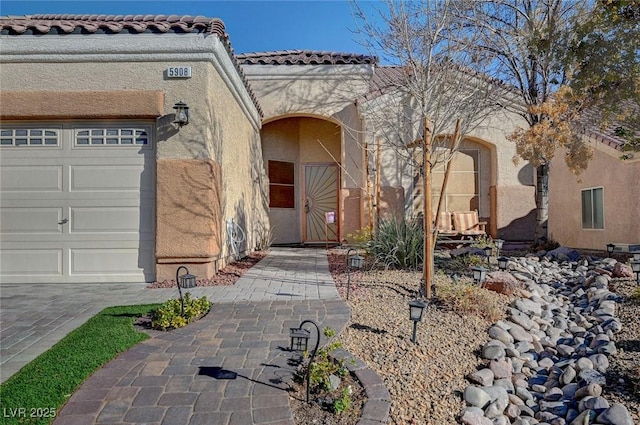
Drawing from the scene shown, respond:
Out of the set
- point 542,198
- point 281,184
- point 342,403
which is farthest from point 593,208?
point 342,403

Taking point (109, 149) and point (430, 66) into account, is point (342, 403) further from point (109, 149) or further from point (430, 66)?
point (109, 149)

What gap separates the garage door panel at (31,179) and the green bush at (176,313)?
3742mm

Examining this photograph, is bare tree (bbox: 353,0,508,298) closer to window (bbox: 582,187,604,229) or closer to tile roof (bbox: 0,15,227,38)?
tile roof (bbox: 0,15,227,38)

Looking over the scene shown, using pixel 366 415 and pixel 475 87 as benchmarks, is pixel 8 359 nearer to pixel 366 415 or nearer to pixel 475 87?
pixel 366 415

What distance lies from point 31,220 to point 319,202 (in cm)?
870

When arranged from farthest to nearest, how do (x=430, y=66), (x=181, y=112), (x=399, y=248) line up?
(x=399, y=248), (x=181, y=112), (x=430, y=66)

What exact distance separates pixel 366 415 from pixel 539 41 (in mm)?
7348

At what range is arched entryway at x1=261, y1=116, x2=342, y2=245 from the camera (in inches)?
538

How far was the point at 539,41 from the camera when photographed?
7.12m

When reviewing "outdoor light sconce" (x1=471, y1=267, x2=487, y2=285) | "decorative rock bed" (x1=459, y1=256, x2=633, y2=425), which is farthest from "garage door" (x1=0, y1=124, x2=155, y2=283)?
"decorative rock bed" (x1=459, y1=256, x2=633, y2=425)

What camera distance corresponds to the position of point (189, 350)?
3.70 meters

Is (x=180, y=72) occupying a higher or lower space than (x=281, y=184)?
higher

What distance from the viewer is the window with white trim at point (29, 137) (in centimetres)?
680

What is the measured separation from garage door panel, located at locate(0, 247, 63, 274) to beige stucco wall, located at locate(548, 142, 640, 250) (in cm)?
1120
